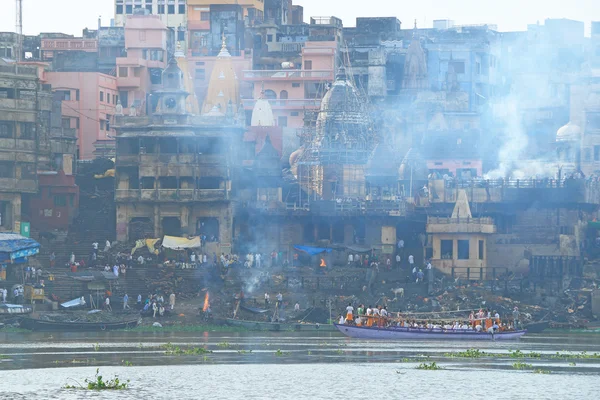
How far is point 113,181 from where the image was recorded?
12219cm

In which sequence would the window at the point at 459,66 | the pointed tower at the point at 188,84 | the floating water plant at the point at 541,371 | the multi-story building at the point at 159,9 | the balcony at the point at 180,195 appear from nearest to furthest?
the floating water plant at the point at 541,371 < the balcony at the point at 180,195 < the pointed tower at the point at 188,84 < the window at the point at 459,66 < the multi-story building at the point at 159,9

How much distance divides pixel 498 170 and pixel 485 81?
20.1 meters

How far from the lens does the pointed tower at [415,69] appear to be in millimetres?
143750

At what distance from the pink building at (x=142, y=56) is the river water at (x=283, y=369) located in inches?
2282

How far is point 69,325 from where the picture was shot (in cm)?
8944

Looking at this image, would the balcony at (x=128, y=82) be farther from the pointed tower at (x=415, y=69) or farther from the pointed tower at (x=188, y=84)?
the pointed tower at (x=415, y=69)

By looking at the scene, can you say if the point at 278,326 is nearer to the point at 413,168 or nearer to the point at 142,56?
the point at 413,168

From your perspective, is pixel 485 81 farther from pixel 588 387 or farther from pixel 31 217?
pixel 588 387

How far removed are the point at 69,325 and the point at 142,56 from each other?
60.6 meters

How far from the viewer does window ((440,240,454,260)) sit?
109625mm

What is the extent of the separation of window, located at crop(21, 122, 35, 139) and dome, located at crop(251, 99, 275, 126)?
27.6m

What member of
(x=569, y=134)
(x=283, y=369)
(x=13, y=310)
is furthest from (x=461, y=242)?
(x=283, y=369)

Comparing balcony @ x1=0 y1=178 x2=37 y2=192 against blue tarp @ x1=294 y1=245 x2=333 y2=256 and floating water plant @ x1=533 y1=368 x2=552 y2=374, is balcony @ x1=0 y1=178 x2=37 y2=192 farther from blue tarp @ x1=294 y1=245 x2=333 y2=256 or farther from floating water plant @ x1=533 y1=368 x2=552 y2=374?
floating water plant @ x1=533 y1=368 x2=552 y2=374

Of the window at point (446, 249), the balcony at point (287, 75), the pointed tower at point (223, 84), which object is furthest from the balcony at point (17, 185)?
the balcony at point (287, 75)
